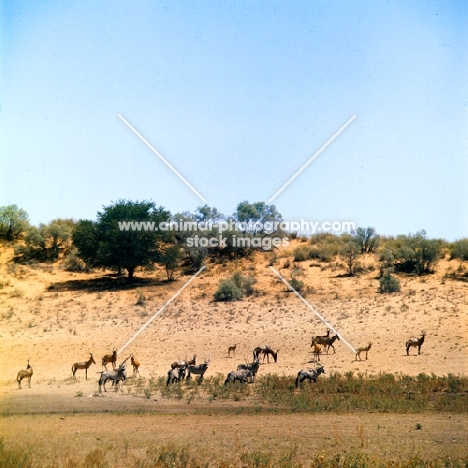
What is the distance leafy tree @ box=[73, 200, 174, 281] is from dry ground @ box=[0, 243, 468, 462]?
2.02 metres

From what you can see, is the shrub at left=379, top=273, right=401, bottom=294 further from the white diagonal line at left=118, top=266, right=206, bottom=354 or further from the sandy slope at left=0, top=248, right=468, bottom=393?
the white diagonal line at left=118, top=266, right=206, bottom=354

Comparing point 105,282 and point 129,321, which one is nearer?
point 129,321

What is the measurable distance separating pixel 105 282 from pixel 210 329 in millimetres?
20554

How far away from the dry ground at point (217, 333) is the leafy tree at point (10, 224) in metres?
11.2

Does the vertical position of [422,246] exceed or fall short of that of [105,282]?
it exceeds it

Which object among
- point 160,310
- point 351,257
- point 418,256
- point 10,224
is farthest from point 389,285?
point 10,224

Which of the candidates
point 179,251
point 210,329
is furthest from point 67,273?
point 210,329

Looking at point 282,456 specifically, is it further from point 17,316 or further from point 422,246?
point 422,246

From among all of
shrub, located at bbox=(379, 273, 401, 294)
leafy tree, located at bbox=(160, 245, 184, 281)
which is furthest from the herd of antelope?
leafy tree, located at bbox=(160, 245, 184, 281)

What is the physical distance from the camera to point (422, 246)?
49219 mm

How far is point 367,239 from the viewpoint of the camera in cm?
5797

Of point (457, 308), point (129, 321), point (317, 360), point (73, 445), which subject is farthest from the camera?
point (129, 321)

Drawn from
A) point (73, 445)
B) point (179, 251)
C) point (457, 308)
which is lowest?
point (73, 445)

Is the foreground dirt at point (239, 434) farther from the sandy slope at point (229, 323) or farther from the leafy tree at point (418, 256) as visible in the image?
the leafy tree at point (418, 256)
